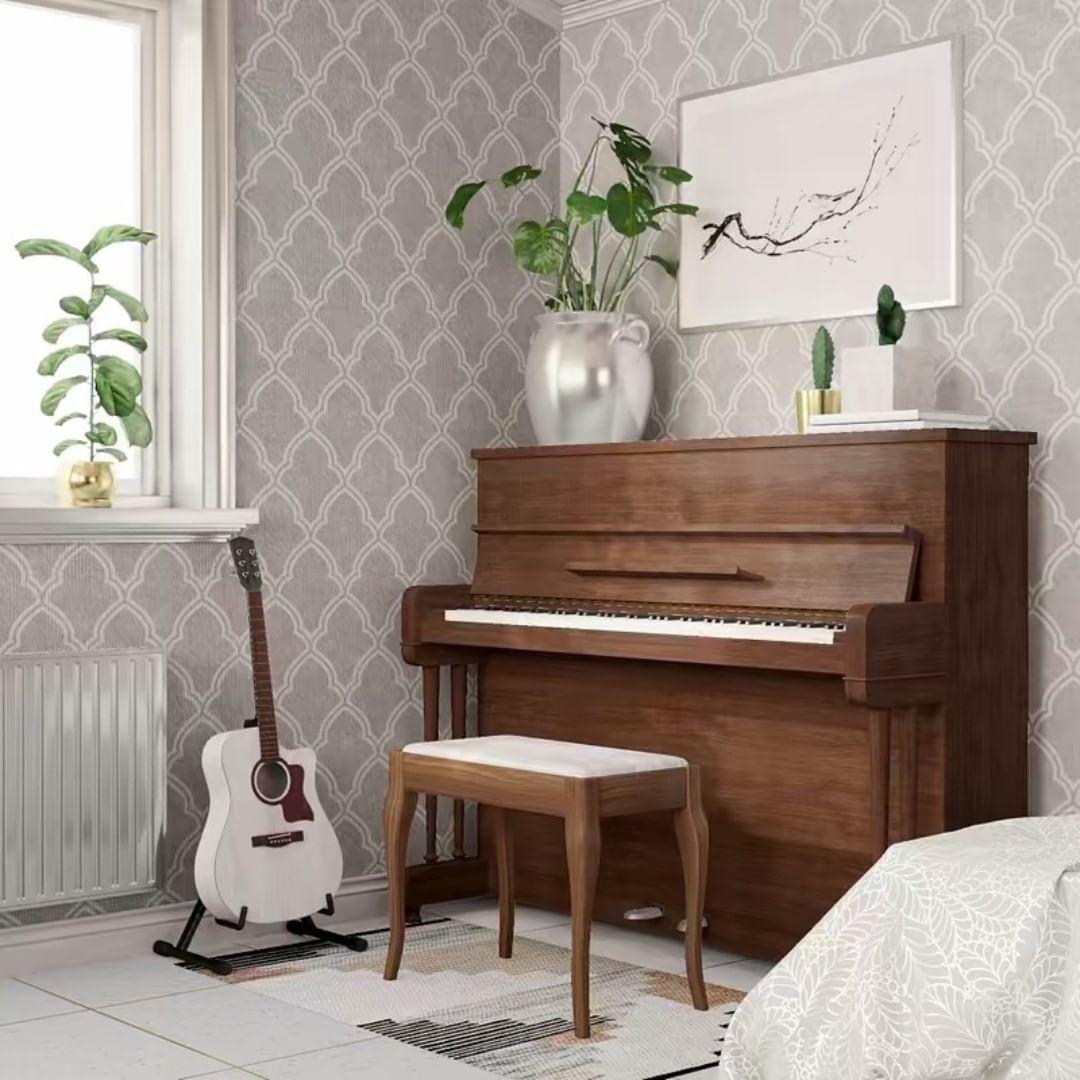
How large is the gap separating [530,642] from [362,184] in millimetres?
1290

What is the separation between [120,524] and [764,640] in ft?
4.88

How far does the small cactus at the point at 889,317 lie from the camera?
377 cm

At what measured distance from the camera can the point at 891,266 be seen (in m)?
4.02

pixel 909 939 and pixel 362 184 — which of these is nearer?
pixel 909 939

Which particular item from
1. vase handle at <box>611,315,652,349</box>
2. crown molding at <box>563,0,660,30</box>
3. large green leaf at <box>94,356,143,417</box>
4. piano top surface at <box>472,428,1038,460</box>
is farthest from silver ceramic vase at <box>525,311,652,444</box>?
large green leaf at <box>94,356,143,417</box>

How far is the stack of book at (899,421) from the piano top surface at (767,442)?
0.03m

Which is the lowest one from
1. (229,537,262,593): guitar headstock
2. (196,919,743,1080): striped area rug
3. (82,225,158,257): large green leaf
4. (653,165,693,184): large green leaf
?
(196,919,743,1080): striped area rug

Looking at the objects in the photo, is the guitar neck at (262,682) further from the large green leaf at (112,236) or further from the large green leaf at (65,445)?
the large green leaf at (112,236)

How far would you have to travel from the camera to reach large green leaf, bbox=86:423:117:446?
4.03m

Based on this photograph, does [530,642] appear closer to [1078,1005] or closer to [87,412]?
[87,412]

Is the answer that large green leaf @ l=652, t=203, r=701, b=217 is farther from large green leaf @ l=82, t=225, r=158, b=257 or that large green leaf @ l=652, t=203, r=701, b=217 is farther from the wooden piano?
large green leaf @ l=82, t=225, r=158, b=257

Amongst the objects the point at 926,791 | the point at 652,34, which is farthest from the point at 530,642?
the point at 652,34

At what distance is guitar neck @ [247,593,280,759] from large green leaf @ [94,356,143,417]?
1.73 ft

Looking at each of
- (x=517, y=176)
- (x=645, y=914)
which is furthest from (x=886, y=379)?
(x=645, y=914)
